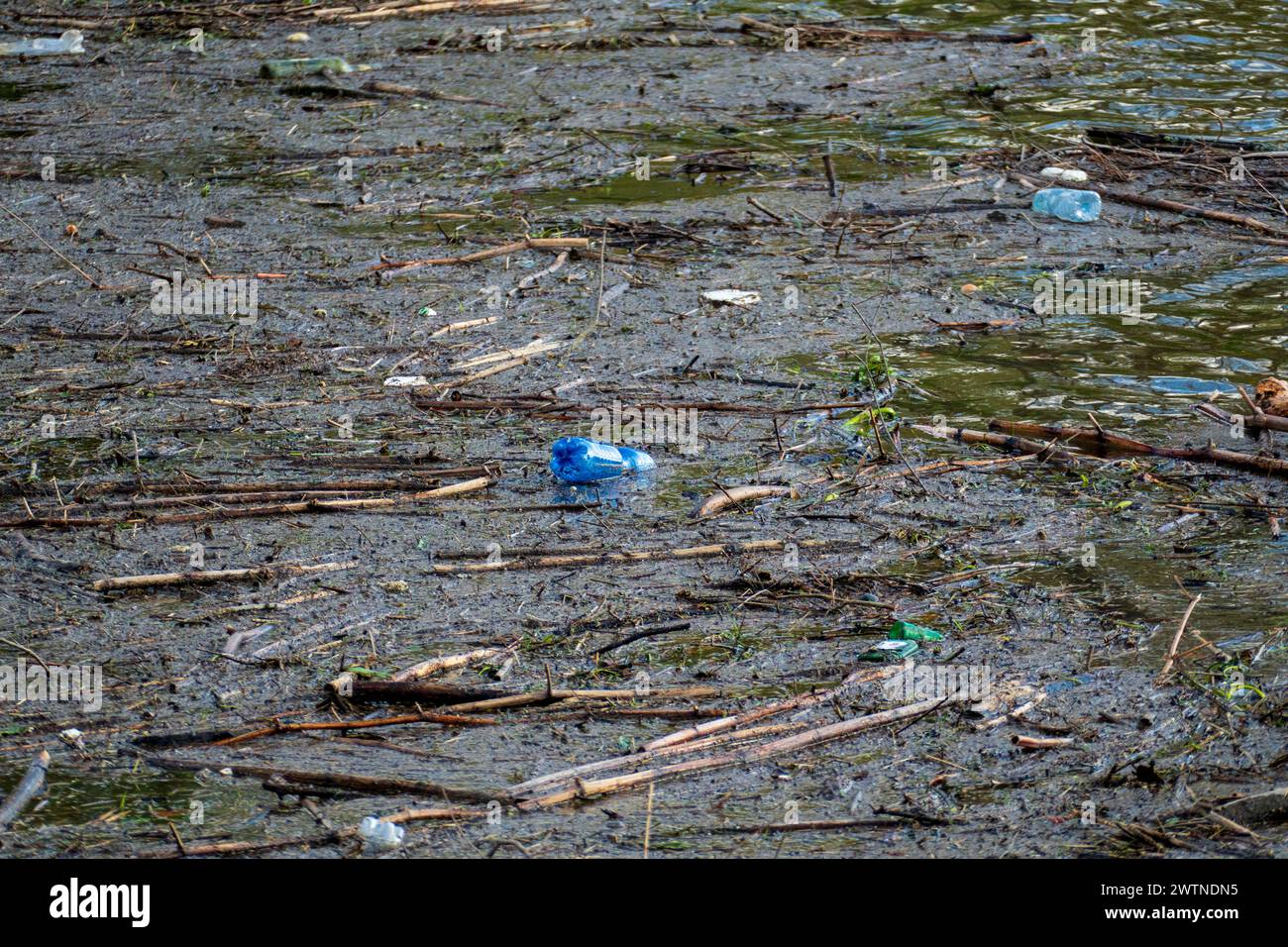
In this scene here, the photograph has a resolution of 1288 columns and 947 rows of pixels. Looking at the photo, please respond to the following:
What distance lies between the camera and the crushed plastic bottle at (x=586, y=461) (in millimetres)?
4941

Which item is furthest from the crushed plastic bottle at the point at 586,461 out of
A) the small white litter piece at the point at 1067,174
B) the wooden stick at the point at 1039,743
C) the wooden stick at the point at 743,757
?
the small white litter piece at the point at 1067,174

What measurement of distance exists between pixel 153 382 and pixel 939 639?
3516 mm

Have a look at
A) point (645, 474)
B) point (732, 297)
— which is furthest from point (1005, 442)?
point (732, 297)

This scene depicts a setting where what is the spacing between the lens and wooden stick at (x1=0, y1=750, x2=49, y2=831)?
324 centimetres

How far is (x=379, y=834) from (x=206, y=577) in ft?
4.78

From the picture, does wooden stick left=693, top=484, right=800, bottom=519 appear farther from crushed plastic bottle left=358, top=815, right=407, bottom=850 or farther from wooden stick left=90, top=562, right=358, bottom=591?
crushed plastic bottle left=358, top=815, right=407, bottom=850

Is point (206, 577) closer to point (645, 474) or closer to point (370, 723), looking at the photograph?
point (370, 723)

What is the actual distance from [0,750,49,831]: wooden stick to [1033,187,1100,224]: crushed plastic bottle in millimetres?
5922

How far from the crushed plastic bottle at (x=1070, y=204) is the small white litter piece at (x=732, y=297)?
2006 mm

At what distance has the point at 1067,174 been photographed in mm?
8023

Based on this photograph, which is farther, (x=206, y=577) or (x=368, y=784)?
(x=206, y=577)

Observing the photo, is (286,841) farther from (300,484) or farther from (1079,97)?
(1079,97)

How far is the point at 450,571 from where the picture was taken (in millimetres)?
4391
